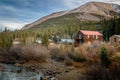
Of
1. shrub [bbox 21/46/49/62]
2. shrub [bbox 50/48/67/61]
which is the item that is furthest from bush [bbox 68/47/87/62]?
shrub [bbox 21/46/49/62]

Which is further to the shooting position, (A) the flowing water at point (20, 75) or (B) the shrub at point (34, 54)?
(B) the shrub at point (34, 54)

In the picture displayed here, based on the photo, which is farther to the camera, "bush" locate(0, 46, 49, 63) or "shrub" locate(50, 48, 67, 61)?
"bush" locate(0, 46, 49, 63)

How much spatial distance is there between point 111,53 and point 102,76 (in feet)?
51.0

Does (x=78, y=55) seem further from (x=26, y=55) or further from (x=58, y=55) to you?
(x=26, y=55)

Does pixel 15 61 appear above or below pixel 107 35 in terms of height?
below

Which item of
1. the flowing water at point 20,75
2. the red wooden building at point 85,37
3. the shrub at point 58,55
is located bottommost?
the flowing water at point 20,75

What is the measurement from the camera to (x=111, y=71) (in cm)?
1703

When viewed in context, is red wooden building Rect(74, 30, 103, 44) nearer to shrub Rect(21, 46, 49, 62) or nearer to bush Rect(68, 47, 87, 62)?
shrub Rect(21, 46, 49, 62)

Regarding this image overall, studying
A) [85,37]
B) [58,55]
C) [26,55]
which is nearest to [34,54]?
[26,55]

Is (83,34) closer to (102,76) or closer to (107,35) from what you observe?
(107,35)

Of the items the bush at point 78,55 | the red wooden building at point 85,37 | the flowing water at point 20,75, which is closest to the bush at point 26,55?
the bush at point 78,55

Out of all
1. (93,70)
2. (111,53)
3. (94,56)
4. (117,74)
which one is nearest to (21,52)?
(94,56)

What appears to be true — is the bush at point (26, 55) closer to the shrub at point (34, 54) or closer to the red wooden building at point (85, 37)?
the shrub at point (34, 54)

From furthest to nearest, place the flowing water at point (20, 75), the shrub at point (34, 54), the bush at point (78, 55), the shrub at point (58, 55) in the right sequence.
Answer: the shrub at point (34, 54) → the shrub at point (58, 55) → the bush at point (78, 55) → the flowing water at point (20, 75)
